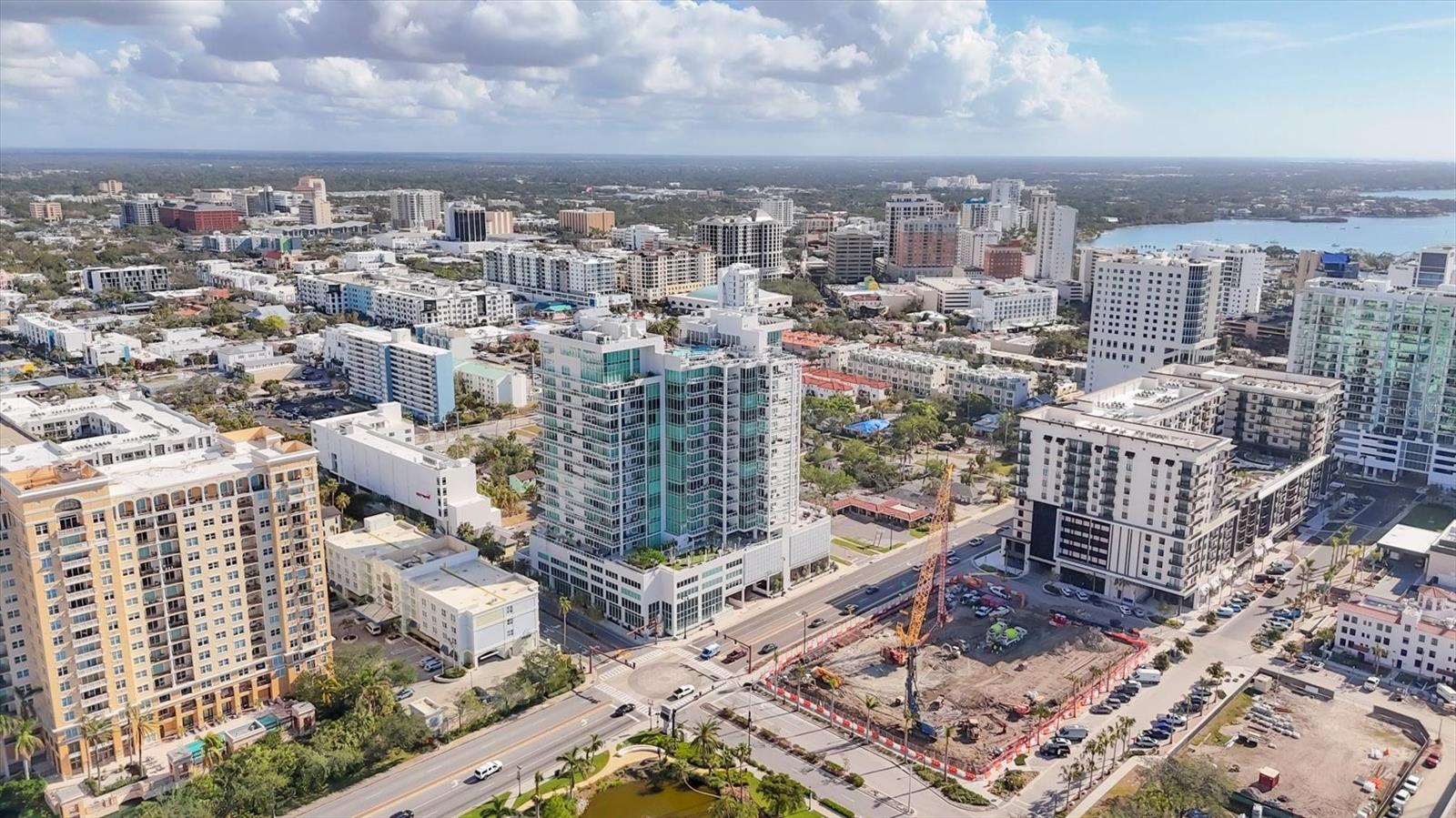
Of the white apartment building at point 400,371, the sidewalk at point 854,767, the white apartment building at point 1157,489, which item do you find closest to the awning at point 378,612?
the sidewalk at point 854,767

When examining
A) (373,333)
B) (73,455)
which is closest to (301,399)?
(373,333)

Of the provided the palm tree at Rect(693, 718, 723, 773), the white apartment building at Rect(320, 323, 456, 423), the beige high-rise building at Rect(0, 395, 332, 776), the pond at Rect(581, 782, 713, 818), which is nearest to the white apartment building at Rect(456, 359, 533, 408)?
the white apartment building at Rect(320, 323, 456, 423)

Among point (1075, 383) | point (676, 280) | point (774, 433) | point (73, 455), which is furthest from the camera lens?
point (676, 280)

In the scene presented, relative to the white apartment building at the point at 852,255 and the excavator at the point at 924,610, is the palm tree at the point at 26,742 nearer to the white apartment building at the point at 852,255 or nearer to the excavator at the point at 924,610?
the excavator at the point at 924,610

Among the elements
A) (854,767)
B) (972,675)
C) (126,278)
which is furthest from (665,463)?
(126,278)

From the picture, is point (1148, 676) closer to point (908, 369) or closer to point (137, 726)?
point (137, 726)

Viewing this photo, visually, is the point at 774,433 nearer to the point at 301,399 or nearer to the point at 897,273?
the point at 301,399

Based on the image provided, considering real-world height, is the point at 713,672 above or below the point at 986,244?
below
